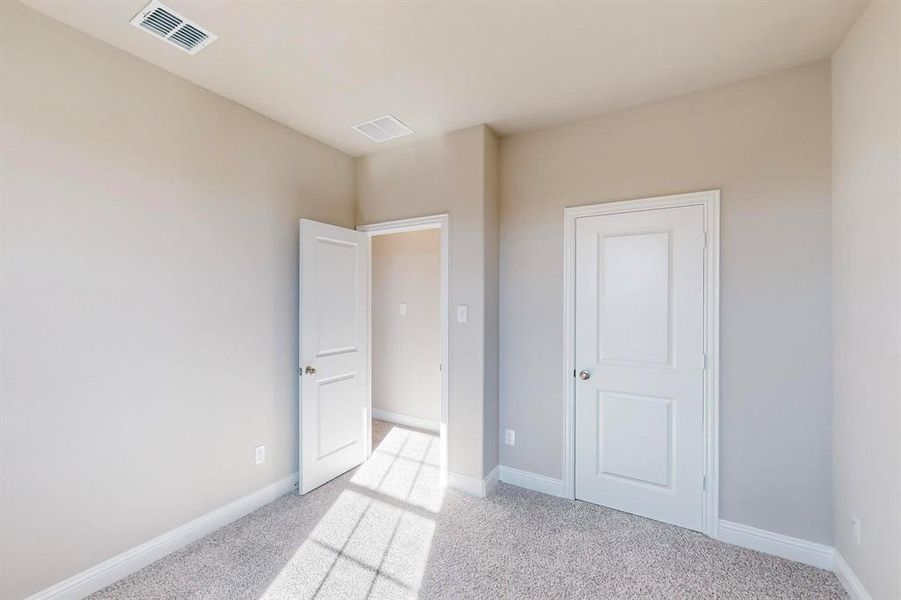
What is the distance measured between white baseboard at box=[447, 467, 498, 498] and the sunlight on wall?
11 centimetres

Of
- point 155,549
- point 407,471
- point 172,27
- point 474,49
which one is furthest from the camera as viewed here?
point 407,471

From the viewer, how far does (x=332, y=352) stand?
117 inches

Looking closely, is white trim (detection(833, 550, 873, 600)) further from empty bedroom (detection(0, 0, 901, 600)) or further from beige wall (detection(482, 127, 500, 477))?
beige wall (detection(482, 127, 500, 477))

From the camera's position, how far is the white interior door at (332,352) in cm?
277

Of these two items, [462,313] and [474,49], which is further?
[462,313]

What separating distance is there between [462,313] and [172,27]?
7.31 ft

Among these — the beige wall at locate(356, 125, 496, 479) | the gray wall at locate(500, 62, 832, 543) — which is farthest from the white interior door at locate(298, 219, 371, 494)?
the gray wall at locate(500, 62, 832, 543)

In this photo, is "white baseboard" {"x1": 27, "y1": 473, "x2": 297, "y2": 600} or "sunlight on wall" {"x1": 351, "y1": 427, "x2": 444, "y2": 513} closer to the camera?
"white baseboard" {"x1": 27, "y1": 473, "x2": 297, "y2": 600}

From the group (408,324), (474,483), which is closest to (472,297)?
(474,483)

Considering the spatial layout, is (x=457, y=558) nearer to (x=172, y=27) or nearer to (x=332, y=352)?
(x=332, y=352)

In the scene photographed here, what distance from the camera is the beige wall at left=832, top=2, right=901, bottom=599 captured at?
1.48m

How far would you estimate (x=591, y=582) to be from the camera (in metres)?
1.90

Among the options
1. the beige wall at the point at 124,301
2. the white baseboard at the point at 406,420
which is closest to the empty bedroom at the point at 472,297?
the beige wall at the point at 124,301

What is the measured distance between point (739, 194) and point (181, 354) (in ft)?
11.0
